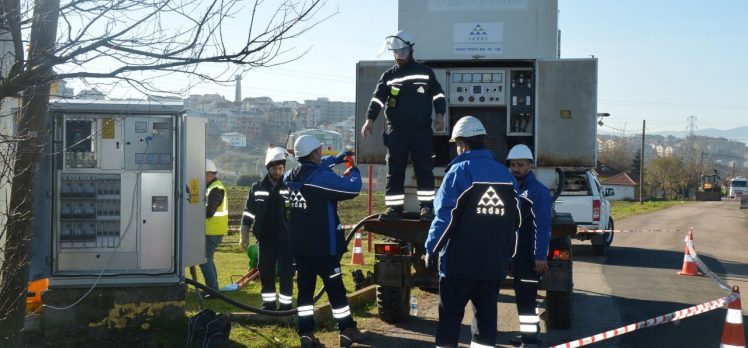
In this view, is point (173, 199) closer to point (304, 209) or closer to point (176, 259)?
point (176, 259)

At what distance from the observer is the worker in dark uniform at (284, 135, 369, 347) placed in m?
8.27

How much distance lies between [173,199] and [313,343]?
200 cm

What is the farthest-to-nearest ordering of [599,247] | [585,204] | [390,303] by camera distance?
[599,247] < [585,204] < [390,303]

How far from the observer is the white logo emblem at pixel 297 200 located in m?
8.31

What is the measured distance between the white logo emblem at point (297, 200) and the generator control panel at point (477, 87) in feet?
10.6

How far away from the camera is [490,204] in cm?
666

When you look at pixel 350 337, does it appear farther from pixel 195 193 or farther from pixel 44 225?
pixel 44 225

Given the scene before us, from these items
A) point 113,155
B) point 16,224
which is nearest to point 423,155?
point 113,155

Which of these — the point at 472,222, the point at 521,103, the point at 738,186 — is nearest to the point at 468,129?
the point at 472,222

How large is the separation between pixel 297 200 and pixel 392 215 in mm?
1525

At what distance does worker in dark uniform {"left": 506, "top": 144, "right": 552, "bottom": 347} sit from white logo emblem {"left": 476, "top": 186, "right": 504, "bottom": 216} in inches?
60.1

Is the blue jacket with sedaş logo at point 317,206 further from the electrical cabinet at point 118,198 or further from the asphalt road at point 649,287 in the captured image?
the asphalt road at point 649,287

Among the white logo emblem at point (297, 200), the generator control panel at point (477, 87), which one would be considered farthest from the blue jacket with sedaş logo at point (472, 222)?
the generator control panel at point (477, 87)

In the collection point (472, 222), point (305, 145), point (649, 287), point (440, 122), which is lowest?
point (649, 287)
